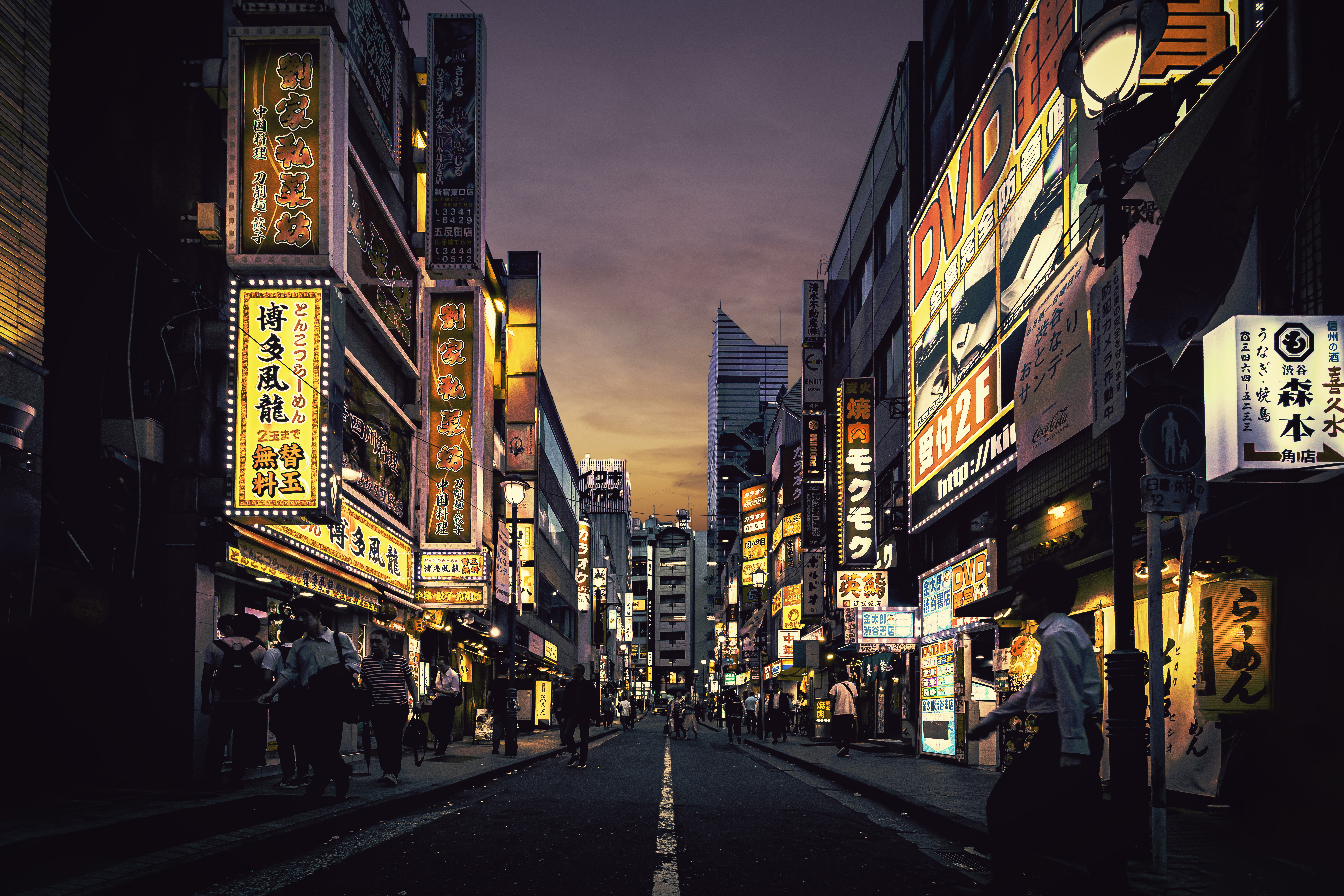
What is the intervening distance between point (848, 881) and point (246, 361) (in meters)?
11.2

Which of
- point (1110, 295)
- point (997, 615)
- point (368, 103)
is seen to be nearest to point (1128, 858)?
point (1110, 295)

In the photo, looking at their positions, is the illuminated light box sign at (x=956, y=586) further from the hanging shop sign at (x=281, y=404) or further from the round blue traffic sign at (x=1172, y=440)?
the round blue traffic sign at (x=1172, y=440)

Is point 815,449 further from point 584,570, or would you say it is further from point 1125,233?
point 584,570

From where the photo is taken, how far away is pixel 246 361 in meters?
14.6

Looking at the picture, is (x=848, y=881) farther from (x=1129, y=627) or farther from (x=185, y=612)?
(x=185, y=612)

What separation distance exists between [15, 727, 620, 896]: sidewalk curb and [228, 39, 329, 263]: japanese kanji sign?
7.84 meters

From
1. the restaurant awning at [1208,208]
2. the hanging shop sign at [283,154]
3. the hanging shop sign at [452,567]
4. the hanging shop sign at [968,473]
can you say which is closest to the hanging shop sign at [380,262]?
the hanging shop sign at [283,154]

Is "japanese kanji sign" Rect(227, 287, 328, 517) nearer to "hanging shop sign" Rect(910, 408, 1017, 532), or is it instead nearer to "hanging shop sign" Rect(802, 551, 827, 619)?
"hanging shop sign" Rect(910, 408, 1017, 532)

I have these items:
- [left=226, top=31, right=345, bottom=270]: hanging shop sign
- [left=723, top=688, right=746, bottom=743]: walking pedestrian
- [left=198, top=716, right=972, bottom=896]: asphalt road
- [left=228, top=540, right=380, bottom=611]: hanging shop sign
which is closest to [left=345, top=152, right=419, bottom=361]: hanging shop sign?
[left=226, top=31, right=345, bottom=270]: hanging shop sign

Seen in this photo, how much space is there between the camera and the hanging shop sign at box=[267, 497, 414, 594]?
17016 mm

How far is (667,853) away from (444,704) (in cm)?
1310

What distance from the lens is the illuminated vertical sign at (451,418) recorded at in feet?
85.8

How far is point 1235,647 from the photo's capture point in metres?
9.52

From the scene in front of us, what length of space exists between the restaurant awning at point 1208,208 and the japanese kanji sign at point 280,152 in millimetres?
10647
